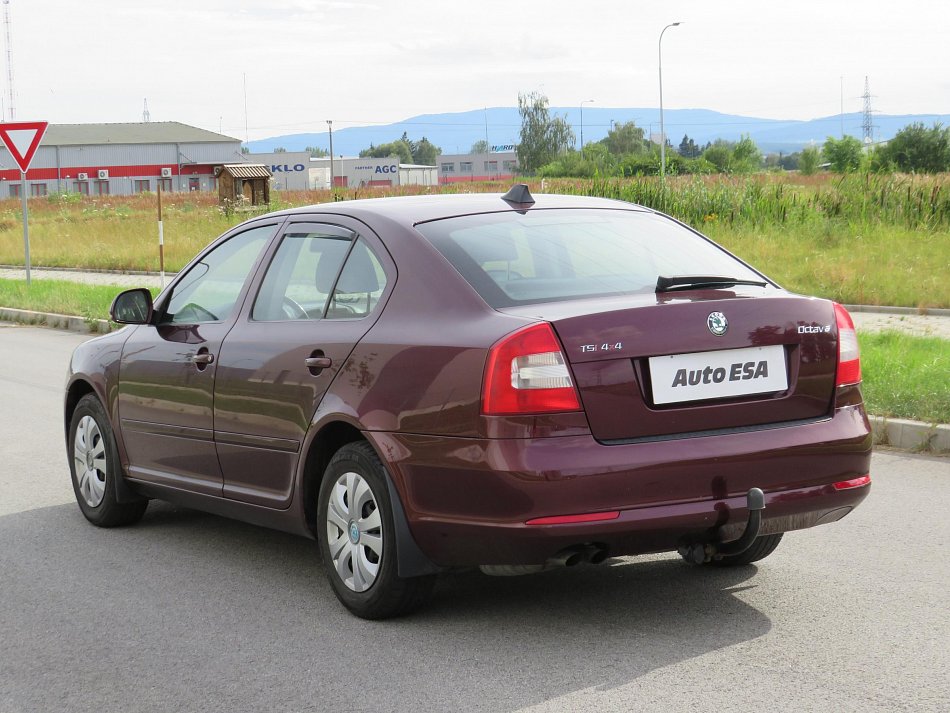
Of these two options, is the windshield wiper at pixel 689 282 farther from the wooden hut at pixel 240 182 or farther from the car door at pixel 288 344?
the wooden hut at pixel 240 182

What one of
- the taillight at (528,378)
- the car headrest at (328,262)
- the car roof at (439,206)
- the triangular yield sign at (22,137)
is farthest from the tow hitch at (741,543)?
the triangular yield sign at (22,137)

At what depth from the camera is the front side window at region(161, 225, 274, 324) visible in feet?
19.9

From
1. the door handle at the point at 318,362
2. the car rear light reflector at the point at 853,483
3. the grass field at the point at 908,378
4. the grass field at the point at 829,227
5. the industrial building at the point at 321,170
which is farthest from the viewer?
the industrial building at the point at 321,170

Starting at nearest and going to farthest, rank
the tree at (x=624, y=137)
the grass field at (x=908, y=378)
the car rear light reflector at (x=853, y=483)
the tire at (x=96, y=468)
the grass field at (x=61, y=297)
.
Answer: the car rear light reflector at (x=853, y=483) < the tire at (x=96, y=468) < the grass field at (x=908, y=378) < the grass field at (x=61, y=297) < the tree at (x=624, y=137)

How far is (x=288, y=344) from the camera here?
5441 millimetres

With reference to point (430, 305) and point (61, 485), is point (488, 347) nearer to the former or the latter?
point (430, 305)

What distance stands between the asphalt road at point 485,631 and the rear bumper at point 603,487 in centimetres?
38

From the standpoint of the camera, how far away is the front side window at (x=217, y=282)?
6066 mm

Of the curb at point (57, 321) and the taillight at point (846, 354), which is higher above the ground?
the taillight at point (846, 354)

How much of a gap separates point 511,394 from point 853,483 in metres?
1.38

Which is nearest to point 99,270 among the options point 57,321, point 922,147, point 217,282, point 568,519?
point 57,321

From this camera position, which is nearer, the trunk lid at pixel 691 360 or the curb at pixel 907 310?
the trunk lid at pixel 691 360

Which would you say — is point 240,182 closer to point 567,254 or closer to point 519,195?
point 519,195

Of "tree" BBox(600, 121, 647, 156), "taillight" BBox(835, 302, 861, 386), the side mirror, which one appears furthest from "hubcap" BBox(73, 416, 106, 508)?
"tree" BBox(600, 121, 647, 156)
